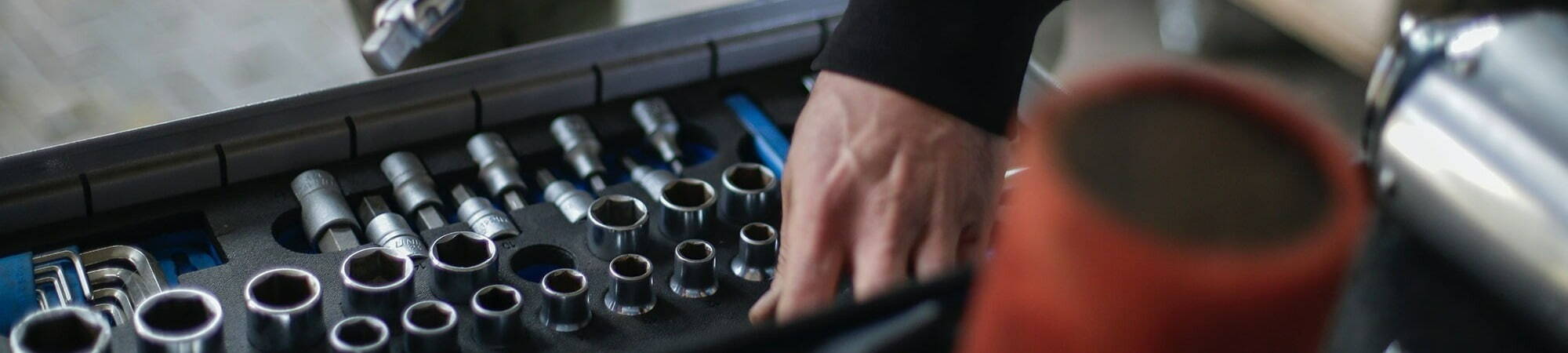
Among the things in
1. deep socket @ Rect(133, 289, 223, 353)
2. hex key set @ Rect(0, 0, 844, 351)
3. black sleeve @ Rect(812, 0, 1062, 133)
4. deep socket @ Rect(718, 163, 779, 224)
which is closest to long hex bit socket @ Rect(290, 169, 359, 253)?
hex key set @ Rect(0, 0, 844, 351)

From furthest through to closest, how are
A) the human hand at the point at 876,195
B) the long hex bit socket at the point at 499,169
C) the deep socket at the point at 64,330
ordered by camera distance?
the long hex bit socket at the point at 499,169
the human hand at the point at 876,195
the deep socket at the point at 64,330

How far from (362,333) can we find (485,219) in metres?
0.13

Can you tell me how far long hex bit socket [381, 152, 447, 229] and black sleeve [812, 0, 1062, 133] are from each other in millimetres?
269

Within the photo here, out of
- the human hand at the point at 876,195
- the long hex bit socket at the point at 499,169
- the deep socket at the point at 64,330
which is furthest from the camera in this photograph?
the long hex bit socket at the point at 499,169

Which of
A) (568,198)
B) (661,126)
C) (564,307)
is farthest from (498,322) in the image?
(661,126)

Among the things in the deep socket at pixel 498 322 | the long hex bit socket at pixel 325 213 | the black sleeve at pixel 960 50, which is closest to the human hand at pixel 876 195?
the black sleeve at pixel 960 50

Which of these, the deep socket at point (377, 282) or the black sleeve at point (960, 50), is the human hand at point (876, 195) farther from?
the deep socket at point (377, 282)

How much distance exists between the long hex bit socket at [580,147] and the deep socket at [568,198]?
0.05ft

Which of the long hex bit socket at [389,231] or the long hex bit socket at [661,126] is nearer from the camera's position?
the long hex bit socket at [389,231]

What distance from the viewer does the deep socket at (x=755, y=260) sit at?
26.8 inches

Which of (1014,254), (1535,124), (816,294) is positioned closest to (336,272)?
(816,294)

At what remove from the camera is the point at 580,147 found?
786 mm

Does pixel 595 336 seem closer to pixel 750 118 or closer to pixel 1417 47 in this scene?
pixel 750 118

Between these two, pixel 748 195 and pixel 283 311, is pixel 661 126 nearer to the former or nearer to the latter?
pixel 748 195
